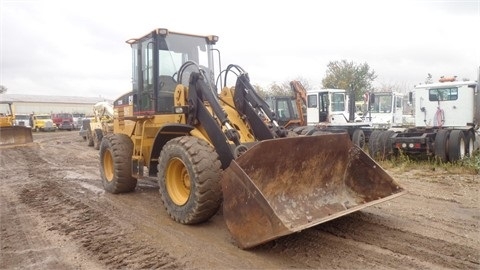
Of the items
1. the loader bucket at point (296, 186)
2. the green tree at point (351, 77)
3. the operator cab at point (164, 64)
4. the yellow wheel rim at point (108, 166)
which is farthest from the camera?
the green tree at point (351, 77)

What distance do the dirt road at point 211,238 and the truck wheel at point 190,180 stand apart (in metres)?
0.23

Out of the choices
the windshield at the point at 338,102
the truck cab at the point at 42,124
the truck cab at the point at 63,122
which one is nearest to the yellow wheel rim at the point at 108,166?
the windshield at the point at 338,102

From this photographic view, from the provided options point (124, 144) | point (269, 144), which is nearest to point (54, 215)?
point (124, 144)

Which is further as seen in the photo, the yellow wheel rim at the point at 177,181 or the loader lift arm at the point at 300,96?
the loader lift arm at the point at 300,96

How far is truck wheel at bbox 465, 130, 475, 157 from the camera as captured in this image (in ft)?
37.4

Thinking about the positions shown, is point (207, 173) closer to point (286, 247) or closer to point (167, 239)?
point (167, 239)

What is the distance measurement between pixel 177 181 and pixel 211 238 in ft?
3.72

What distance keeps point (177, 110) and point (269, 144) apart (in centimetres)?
195

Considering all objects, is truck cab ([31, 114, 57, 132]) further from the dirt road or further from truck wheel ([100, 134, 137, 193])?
truck wheel ([100, 134, 137, 193])

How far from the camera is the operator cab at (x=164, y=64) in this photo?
647 centimetres

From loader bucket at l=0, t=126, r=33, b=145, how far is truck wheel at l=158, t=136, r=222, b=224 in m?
17.7

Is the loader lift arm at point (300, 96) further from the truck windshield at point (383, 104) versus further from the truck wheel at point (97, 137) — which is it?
the truck wheel at point (97, 137)

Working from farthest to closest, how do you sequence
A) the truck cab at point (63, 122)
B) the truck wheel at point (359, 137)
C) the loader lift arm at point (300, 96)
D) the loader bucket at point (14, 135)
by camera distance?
the truck cab at point (63, 122)
the loader bucket at point (14, 135)
the loader lift arm at point (300, 96)
the truck wheel at point (359, 137)

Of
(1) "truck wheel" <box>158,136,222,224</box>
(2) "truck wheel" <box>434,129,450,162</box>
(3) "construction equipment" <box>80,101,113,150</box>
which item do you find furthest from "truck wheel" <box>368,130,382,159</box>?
(3) "construction equipment" <box>80,101,113,150</box>
